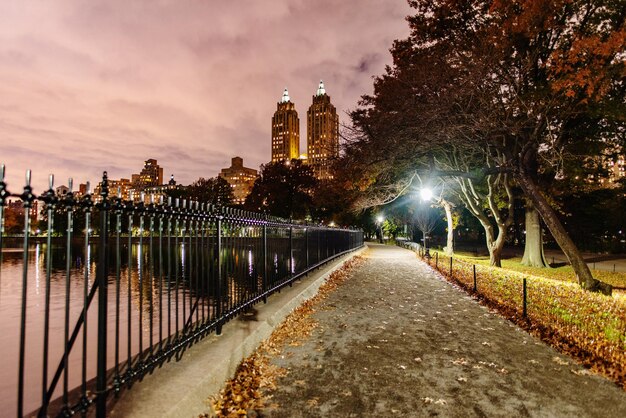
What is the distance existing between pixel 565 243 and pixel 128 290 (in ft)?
47.5

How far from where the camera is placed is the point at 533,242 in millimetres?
24328

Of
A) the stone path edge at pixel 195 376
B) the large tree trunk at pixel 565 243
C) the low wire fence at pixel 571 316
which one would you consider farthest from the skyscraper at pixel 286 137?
the stone path edge at pixel 195 376

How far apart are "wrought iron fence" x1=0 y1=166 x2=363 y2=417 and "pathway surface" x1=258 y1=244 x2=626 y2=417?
148cm

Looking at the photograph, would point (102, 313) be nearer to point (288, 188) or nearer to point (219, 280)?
point (219, 280)

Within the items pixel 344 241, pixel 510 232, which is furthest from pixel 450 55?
pixel 510 232

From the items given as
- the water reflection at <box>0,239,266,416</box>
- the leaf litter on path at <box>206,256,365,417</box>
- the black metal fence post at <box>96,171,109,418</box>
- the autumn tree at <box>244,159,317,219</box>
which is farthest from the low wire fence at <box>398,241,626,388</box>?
the autumn tree at <box>244,159,317,219</box>

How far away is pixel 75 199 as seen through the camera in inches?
134

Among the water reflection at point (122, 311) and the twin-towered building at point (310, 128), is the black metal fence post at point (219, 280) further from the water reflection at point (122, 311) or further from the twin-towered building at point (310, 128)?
the twin-towered building at point (310, 128)

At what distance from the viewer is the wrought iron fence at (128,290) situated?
323cm

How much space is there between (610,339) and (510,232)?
60.2 m

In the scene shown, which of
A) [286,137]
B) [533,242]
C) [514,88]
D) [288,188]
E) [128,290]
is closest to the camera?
[128,290]

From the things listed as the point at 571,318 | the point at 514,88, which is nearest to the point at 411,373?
the point at 571,318

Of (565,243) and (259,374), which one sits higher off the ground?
(565,243)

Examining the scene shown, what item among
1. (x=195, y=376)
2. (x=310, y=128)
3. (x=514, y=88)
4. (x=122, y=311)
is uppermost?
(x=310, y=128)
